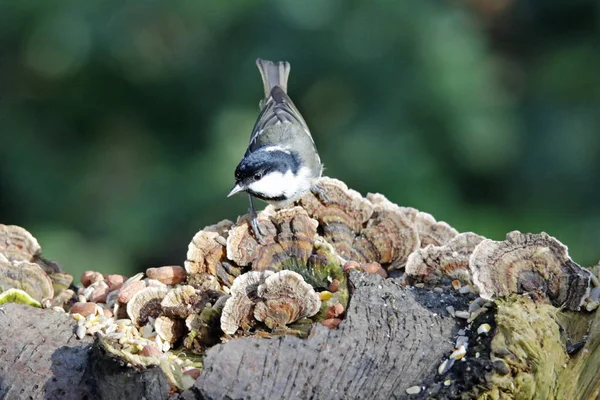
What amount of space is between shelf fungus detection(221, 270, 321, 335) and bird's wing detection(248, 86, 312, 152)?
132 centimetres

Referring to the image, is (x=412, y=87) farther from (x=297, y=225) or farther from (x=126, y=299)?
(x=126, y=299)

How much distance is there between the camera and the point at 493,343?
5.57 feet

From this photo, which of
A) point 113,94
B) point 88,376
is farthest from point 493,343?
point 113,94

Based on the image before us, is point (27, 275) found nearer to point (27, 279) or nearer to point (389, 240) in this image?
point (27, 279)

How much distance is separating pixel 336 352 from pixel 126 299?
69cm

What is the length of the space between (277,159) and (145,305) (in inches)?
37.1

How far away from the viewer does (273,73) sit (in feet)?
12.5

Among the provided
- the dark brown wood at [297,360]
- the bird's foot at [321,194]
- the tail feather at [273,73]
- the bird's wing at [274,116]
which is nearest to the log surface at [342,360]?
the dark brown wood at [297,360]

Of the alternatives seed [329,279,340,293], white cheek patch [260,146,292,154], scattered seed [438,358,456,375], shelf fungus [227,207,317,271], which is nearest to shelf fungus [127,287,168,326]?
shelf fungus [227,207,317,271]

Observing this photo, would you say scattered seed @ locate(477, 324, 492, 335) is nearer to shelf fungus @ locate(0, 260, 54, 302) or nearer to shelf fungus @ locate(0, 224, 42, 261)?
shelf fungus @ locate(0, 260, 54, 302)

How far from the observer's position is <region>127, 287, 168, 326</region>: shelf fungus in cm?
210

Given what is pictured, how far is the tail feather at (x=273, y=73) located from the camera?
12.5ft

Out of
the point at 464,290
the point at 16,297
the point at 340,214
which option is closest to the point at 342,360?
the point at 464,290

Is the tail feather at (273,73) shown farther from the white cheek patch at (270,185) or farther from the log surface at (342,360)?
the log surface at (342,360)
